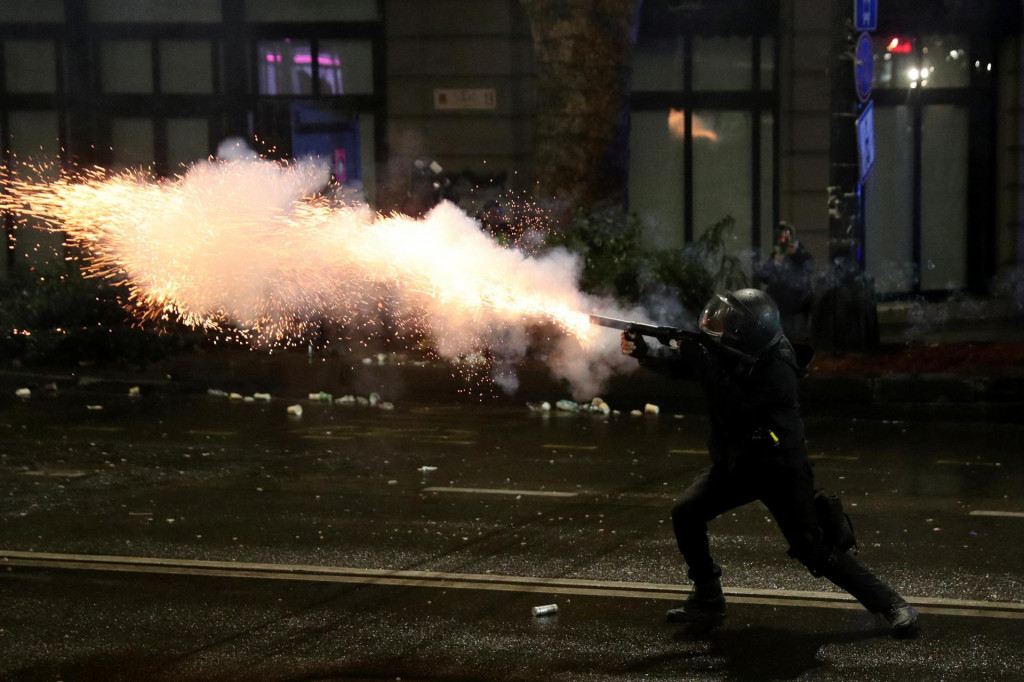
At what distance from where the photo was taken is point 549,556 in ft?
24.2

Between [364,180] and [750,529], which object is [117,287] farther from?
[750,529]

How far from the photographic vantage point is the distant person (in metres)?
14.6

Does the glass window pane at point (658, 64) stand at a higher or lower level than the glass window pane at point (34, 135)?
higher

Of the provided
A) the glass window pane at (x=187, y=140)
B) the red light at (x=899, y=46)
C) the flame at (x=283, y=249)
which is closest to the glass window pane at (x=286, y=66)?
the glass window pane at (x=187, y=140)

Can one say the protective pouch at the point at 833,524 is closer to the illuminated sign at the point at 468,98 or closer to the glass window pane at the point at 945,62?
the illuminated sign at the point at 468,98

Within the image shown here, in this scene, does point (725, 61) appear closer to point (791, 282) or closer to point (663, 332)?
point (791, 282)

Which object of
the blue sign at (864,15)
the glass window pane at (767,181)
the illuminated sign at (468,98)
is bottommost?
the glass window pane at (767,181)

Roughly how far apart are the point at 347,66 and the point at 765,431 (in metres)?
15.0

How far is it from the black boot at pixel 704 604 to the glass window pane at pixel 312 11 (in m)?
14.8

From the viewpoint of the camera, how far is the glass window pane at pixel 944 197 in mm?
20328

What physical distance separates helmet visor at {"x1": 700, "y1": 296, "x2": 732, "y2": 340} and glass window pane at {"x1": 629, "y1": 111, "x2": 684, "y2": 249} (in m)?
13.7

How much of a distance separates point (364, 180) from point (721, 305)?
14.4m

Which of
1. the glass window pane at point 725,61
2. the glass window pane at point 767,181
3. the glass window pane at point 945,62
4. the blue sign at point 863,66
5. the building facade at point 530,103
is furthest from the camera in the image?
the glass window pane at point 945,62

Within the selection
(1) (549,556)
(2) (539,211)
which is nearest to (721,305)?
(1) (549,556)
